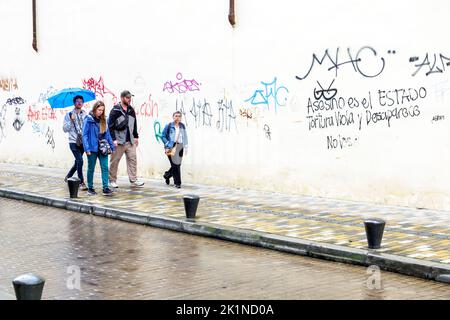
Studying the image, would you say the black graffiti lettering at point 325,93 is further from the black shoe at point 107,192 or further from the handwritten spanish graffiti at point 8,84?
the handwritten spanish graffiti at point 8,84

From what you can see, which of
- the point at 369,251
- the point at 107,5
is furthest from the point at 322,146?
the point at 107,5

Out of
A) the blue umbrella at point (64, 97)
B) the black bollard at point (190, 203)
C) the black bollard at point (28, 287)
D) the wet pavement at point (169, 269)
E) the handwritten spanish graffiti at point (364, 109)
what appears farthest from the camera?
the blue umbrella at point (64, 97)

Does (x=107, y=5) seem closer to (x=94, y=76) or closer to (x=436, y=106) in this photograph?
(x=94, y=76)

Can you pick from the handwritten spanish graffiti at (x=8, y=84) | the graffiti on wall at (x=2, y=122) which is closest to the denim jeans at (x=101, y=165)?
the handwritten spanish graffiti at (x=8, y=84)

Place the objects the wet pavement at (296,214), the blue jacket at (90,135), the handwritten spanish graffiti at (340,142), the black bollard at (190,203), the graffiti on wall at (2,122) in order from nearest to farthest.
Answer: the wet pavement at (296,214) < the black bollard at (190,203) < the handwritten spanish graffiti at (340,142) < the blue jacket at (90,135) < the graffiti on wall at (2,122)

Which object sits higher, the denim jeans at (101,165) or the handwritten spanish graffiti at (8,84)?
the handwritten spanish graffiti at (8,84)

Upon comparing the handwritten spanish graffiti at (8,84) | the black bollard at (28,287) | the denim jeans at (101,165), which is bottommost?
the black bollard at (28,287)

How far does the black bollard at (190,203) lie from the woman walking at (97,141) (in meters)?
3.08

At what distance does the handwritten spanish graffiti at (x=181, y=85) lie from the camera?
47.5 ft

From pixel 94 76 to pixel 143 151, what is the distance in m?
2.49

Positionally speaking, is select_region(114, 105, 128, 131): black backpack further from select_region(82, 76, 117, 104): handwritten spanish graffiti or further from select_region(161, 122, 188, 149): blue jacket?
select_region(82, 76, 117, 104): handwritten spanish graffiti

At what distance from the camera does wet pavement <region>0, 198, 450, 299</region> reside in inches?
257

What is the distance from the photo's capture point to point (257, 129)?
13.4 meters

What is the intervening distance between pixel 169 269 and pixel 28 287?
2.56 meters
